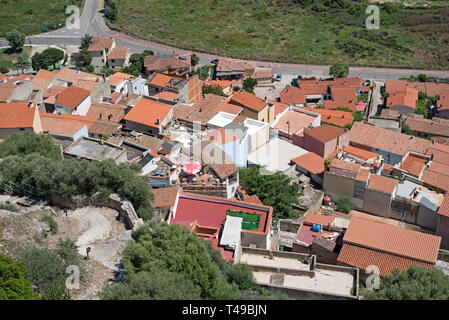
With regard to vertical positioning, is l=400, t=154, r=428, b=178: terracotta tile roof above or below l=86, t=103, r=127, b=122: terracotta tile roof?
below

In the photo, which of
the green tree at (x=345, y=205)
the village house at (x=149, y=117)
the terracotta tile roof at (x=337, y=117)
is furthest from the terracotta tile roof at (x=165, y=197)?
the terracotta tile roof at (x=337, y=117)

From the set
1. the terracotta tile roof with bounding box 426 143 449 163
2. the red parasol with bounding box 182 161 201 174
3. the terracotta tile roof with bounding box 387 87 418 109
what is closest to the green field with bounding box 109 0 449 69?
the terracotta tile roof with bounding box 387 87 418 109

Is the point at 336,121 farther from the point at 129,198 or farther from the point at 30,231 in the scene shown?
the point at 30,231

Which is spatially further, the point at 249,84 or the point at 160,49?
the point at 160,49

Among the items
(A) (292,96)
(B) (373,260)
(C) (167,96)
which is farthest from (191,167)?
(A) (292,96)

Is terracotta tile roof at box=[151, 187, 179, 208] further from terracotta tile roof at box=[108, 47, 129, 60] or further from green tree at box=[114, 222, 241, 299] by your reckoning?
terracotta tile roof at box=[108, 47, 129, 60]

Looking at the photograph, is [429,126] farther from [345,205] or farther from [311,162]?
[345,205]
